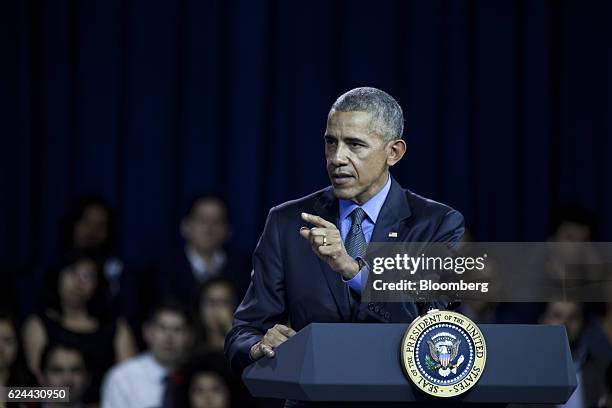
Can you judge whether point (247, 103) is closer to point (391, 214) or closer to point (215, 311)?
point (215, 311)

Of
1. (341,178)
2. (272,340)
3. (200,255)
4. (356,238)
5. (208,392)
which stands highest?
(341,178)

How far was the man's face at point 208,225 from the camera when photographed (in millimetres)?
4074

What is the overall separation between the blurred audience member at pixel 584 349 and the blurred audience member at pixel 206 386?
100 cm

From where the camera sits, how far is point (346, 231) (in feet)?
6.06

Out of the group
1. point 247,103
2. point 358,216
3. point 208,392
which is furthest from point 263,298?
point 247,103

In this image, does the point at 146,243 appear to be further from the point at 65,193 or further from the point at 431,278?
the point at 431,278

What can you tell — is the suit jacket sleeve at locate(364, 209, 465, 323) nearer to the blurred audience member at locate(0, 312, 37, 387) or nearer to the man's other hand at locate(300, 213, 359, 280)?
the man's other hand at locate(300, 213, 359, 280)

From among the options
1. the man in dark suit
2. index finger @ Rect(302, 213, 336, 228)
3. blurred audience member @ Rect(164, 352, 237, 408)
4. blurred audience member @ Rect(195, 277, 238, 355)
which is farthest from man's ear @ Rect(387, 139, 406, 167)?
blurred audience member @ Rect(195, 277, 238, 355)

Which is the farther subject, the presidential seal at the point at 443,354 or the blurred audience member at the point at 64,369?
the blurred audience member at the point at 64,369

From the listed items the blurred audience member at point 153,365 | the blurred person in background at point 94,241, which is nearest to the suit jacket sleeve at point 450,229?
the blurred audience member at point 153,365

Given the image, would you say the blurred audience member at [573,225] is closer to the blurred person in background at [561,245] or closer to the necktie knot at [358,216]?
the blurred person in background at [561,245]

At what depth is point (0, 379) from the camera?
3.07 metres

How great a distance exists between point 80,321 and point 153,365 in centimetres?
38

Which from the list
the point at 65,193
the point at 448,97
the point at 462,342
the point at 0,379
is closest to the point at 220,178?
the point at 65,193
